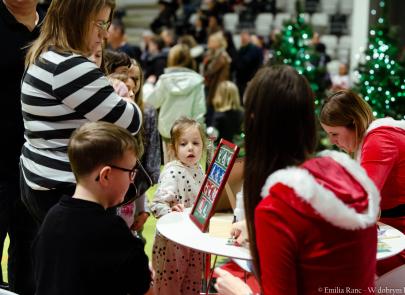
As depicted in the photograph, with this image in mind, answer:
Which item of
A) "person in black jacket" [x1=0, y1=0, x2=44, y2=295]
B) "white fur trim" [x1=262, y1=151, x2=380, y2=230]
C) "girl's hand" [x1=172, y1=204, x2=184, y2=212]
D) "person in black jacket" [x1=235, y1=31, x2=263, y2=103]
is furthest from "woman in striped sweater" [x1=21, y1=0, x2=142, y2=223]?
"person in black jacket" [x1=235, y1=31, x2=263, y2=103]

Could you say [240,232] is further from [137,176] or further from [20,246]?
[20,246]

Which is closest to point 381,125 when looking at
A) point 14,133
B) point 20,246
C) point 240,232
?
point 240,232

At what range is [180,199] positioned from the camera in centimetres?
A: 358

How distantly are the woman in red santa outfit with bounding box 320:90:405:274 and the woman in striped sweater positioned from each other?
97cm

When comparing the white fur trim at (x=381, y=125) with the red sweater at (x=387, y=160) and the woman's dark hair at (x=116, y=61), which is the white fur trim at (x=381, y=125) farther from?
the woman's dark hair at (x=116, y=61)

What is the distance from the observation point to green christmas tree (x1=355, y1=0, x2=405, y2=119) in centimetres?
701

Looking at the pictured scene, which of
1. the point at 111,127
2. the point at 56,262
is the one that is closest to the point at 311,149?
the point at 111,127

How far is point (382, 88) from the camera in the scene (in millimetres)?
7043

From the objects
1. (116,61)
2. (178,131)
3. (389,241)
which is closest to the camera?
(389,241)

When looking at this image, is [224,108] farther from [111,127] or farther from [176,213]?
[111,127]

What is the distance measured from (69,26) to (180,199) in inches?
51.2

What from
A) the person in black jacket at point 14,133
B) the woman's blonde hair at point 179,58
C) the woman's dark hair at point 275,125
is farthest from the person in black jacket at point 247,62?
the woman's dark hair at point 275,125

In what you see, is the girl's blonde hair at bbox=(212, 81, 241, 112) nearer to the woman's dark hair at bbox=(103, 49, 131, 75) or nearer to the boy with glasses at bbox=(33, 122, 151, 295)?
the woman's dark hair at bbox=(103, 49, 131, 75)

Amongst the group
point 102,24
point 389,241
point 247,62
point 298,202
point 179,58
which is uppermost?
point 102,24
